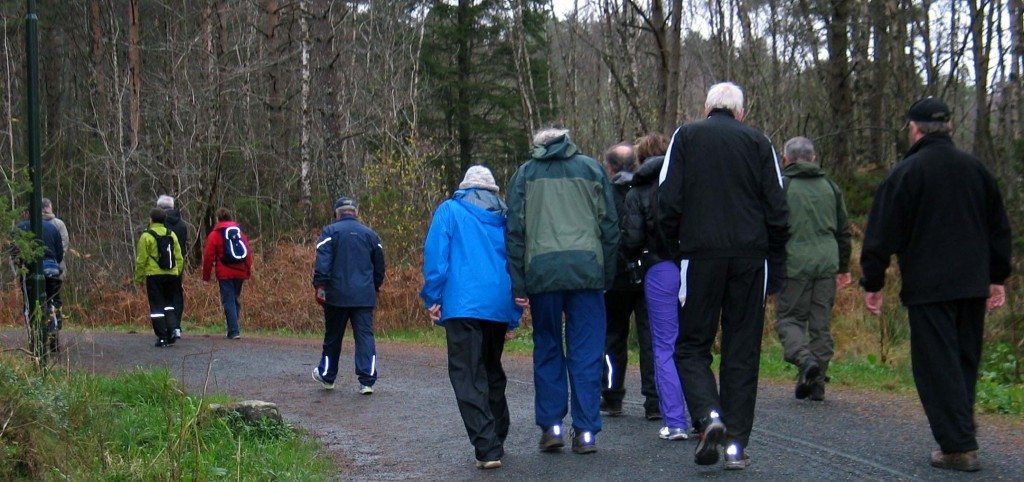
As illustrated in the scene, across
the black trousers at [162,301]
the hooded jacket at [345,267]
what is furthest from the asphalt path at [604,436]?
the black trousers at [162,301]

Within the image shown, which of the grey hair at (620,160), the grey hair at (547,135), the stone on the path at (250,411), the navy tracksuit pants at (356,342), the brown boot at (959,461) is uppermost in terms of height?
the grey hair at (547,135)

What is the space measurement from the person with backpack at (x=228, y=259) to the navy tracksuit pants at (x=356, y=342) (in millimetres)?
6096

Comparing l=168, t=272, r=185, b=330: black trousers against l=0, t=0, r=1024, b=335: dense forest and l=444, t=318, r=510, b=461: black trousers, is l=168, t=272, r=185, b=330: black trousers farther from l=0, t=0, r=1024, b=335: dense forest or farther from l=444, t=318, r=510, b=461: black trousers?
l=444, t=318, r=510, b=461: black trousers

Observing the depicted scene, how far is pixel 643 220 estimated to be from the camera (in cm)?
Result: 777

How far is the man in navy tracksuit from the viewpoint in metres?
11.2

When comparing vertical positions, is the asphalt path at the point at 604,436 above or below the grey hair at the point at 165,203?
below

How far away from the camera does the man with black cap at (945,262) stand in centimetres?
657

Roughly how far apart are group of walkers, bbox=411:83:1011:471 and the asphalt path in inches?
9.6

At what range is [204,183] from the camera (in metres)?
28.7

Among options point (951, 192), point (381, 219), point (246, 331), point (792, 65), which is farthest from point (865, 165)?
point (792, 65)

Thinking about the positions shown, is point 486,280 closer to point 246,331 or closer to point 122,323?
point 246,331

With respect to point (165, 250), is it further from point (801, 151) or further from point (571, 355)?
point (571, 355)

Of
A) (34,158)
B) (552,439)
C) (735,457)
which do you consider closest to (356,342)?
(34,158)

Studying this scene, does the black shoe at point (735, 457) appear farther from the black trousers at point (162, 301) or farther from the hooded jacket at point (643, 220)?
the black trousers at point (162, 301)
